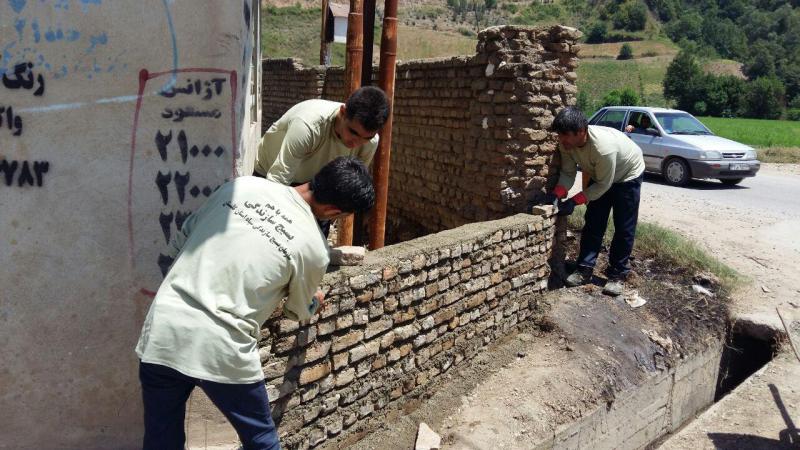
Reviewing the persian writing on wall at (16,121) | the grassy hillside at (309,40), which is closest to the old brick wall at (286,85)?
the persian writing on wall at (16,121)

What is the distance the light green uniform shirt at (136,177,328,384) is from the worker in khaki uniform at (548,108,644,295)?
318 centimetres

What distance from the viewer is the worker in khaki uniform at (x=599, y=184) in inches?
192

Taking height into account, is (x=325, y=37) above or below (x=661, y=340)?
above

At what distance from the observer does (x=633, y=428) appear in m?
4.70

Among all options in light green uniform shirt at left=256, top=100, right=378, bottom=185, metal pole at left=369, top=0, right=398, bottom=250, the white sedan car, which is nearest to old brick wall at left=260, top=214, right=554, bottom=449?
light green uniform shirt at left=256, top=100, right=378, bottom=185

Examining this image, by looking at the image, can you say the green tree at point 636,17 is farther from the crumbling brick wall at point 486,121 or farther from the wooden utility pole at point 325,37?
the crumbling brick wall at point 486,121

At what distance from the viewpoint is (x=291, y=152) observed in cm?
335

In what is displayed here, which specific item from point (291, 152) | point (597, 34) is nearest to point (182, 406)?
point (291, 152)

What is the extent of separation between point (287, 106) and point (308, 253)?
9.48 metres

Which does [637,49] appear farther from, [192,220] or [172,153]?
[192,220]

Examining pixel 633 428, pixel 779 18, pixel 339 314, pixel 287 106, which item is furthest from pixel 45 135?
pixel 779 18

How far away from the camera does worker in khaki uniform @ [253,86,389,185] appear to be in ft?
10.3

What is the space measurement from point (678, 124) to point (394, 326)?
11099mm

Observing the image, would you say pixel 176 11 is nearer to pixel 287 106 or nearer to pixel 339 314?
pixel 339 314
